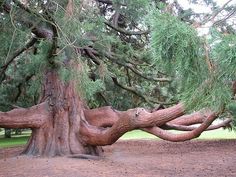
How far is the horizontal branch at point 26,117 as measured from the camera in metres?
9.68

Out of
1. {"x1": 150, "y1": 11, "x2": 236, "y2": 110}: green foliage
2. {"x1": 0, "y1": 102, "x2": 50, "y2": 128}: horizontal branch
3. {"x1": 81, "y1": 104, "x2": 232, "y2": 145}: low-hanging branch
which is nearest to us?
{"x1": 150, "y1": 11, "x2": 236, "y2": 110}: green foliage

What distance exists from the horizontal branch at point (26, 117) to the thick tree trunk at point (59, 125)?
0.34 feet

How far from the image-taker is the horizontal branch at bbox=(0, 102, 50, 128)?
31.8 ft

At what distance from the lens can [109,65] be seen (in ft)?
34.4

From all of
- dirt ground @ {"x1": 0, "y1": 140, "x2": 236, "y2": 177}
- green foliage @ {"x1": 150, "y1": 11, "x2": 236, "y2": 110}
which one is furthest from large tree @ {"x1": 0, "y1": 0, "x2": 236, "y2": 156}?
dirt ground @ {"x1": 0, "y1": 140, "x2": 236, "y2": 177}

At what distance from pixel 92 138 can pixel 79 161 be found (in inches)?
36.5

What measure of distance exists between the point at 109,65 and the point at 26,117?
2495 mm

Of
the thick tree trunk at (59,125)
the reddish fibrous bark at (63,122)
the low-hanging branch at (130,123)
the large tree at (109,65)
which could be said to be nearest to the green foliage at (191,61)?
the large tree at (109,65)

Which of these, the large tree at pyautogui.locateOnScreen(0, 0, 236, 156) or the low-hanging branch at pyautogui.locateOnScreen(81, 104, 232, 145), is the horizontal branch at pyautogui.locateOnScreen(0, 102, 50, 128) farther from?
the low-hanging branch at pyautogui.locateOnScreen(81, 104, 232, 145)

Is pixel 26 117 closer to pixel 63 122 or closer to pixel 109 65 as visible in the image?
pixel 63 122

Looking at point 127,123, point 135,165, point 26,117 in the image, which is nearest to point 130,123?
point 127,123

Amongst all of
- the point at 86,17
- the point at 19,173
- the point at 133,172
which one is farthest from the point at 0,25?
the point at 133,172

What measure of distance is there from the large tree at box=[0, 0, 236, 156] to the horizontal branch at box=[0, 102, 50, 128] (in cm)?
2

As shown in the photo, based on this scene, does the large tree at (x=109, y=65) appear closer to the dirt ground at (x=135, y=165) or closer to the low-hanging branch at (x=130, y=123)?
the low-hanging branch at (x=130, y=123)
